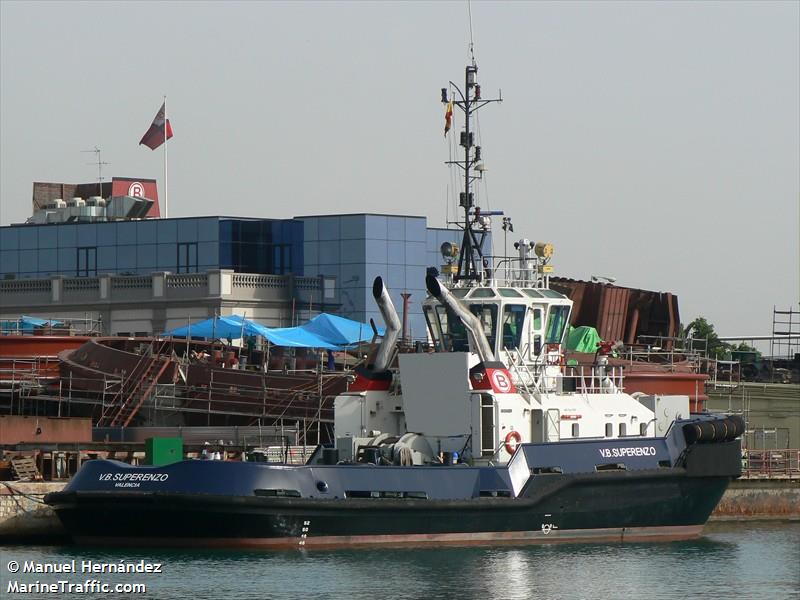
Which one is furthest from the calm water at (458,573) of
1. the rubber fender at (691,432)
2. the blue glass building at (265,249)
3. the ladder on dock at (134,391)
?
the blue glass building at (265,249)

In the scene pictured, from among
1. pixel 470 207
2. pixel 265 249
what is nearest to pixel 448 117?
pixel 470 207

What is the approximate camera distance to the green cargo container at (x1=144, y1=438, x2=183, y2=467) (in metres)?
33.0

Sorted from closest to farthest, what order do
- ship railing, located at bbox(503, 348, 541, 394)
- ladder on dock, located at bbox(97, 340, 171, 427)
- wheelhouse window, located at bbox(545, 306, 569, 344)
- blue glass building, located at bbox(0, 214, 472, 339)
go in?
ship railing, located at bbox(503, 348, 541, 394), wheelhouse window, located at bbox(545, 306, 569, 344), ladder on dock, located at bbox(97, 340, 171, 427), blue glass building, located at bbox(0, 214, 472, 339)

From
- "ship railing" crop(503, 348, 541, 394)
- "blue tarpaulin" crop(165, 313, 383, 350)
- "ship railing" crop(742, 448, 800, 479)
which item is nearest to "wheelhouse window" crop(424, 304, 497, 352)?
"ship railing" crop(503, 348, 541, 394)

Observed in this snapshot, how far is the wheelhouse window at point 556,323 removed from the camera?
35188mm

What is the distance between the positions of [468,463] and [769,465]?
12.1m

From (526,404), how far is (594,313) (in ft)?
52.4

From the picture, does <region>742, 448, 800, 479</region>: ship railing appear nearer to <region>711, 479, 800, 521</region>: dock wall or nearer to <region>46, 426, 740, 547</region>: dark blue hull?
<region>711, 479, 800, 521</region>: dock wall

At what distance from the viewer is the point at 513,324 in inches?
1358

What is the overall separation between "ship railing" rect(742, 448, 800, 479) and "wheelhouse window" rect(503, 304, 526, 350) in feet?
30.0

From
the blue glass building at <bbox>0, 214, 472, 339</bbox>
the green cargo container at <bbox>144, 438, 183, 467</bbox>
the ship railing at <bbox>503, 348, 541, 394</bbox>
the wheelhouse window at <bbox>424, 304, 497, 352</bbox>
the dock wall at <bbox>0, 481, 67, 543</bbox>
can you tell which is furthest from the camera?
the blue glass building at <bbox>0, 214, 472, 339</bbox>

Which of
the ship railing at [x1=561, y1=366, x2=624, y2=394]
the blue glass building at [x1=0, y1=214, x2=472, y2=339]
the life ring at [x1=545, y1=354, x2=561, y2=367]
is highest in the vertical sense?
the blue glass building at [x1=0, y1=214, x2=472, y2=339]

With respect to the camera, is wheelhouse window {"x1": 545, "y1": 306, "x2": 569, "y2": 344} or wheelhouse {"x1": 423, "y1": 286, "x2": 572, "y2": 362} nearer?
wheelhouse {"x1": 423, "y1": 286, "x2": 572, "y2": 362}

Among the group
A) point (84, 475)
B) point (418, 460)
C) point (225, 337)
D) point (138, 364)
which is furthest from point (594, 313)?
point (84, 475)
